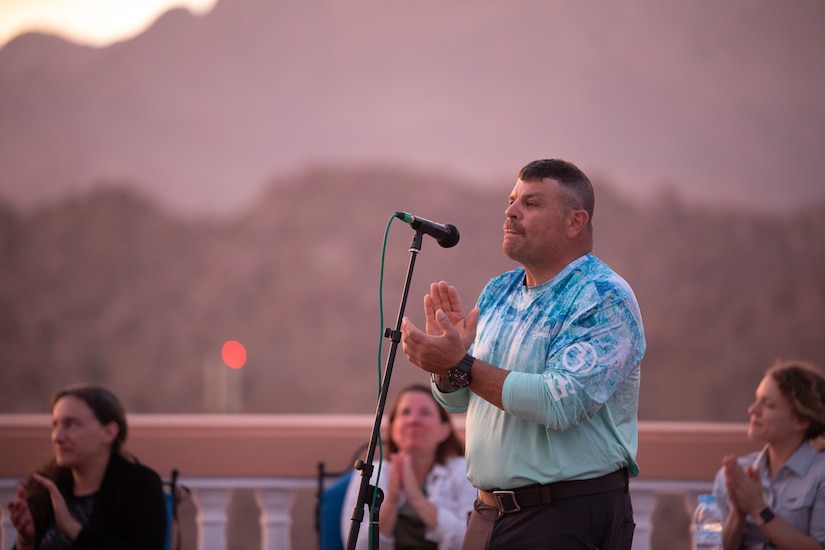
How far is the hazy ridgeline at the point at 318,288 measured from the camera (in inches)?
509

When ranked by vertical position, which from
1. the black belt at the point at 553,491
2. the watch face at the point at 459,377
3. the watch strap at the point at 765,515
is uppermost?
the watch face at the point at 459,377

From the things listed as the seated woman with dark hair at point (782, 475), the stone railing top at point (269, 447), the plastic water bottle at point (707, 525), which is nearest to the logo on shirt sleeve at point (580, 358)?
the seated woman with dark hair at point (782, 475)

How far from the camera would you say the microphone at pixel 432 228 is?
2355 mm

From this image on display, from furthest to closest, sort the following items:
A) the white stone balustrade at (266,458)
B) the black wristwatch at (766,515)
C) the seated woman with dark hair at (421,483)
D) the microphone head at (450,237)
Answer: the white stone balustrade at (266,458) → the seated woman with dark hair at (421,483) → the black wristwatch at (766,515) → the microphone head at (450,237)

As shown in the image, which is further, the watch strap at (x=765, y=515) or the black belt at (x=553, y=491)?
the watch strap at (x=765, y=515)

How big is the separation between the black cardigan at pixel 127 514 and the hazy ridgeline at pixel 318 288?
8.24m

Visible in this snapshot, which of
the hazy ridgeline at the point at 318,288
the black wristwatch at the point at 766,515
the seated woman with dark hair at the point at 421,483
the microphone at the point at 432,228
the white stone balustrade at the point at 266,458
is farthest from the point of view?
the hazy ridgeline at the point at 318,288

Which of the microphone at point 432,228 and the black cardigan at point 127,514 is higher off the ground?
the microphone at point 432,228

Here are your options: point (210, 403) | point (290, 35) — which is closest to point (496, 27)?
point (290, 35)

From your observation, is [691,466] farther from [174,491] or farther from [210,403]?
[210,403]

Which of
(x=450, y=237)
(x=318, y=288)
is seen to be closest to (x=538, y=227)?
(x=450, y=237)

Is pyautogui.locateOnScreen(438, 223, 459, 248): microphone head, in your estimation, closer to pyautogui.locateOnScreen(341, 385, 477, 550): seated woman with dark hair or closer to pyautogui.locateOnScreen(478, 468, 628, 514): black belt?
pyautogui.locateOnScreen(478, 468, 628, 514): black belt

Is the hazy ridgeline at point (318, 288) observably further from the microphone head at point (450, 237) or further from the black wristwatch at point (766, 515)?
the microphone head at point (450, 237)

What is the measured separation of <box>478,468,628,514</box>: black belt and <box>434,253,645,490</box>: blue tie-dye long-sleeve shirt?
0.06ft
